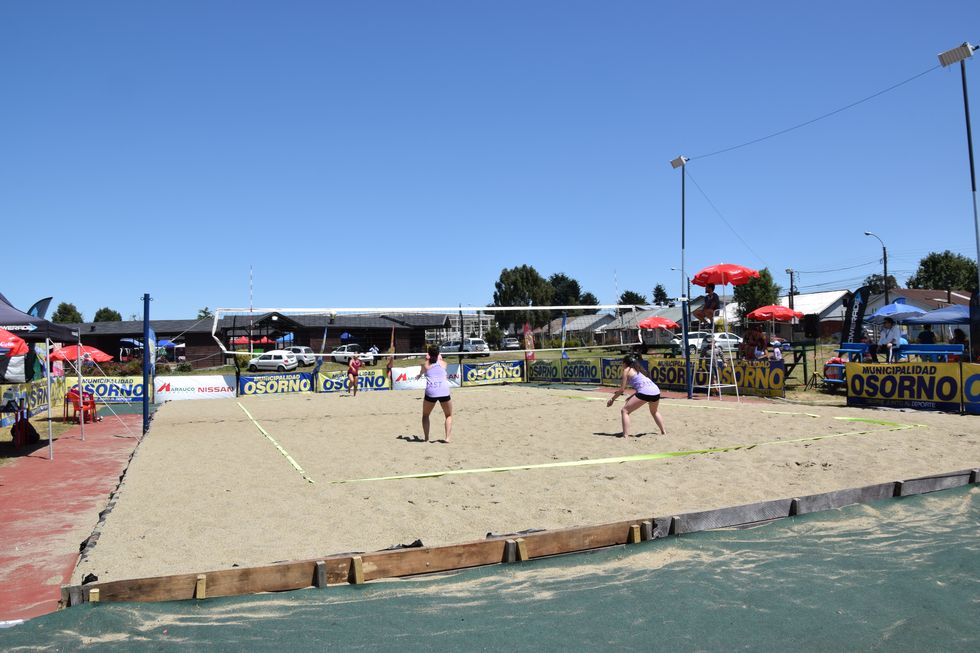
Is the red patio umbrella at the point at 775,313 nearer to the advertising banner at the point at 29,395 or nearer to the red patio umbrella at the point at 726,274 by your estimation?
the red patio umbrella at the point at 726,274

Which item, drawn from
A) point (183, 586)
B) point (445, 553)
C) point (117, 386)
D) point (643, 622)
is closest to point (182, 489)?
point (183, 586)

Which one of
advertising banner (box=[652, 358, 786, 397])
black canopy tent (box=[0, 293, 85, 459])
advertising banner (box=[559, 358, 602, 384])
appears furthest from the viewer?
advertising banner (box=[559, 358, 602, 384])

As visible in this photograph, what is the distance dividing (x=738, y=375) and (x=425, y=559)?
1520 centimetres

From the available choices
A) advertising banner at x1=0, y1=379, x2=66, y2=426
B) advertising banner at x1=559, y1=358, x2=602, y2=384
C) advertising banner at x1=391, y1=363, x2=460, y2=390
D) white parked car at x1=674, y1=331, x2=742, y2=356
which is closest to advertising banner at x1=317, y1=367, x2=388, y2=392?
advertising banner at x1=391, y1=363, x2=460, y2=390

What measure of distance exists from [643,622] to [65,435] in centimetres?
1537

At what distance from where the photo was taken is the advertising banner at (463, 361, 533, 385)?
2703 centimetres

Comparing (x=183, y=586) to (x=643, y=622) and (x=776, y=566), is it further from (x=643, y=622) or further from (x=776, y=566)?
(x=776, y=566)

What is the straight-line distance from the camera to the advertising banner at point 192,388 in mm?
24719

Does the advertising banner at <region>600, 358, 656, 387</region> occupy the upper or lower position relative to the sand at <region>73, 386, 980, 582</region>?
upper

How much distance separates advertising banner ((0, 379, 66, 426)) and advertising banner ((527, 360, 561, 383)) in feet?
51.7

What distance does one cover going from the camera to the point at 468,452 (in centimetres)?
1002

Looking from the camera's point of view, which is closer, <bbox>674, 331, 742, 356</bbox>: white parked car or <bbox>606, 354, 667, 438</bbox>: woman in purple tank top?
<bbox>606, 354, 667, 438</bbox>: woman in purple tank top

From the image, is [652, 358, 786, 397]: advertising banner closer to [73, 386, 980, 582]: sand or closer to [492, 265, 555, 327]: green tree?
[73, 386, 980, 582]: sand

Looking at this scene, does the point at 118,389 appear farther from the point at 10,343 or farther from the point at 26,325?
the point at 10,343
